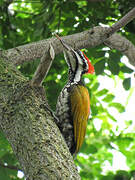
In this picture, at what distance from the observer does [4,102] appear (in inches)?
91.6

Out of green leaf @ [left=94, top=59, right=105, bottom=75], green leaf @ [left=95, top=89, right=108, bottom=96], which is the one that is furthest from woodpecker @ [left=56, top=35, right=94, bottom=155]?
green leaf @ [left=95, top=89, right=108, bottom=96]

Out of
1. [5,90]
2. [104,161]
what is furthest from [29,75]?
[104,161]

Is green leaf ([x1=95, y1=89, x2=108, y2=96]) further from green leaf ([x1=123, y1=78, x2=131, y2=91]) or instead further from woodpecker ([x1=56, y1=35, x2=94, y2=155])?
woodpecker ([x1=56, y1=35, x2=94, y2=155])

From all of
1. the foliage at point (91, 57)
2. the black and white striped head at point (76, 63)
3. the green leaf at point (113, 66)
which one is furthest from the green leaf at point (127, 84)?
the black and white striped head at point (76, 63)

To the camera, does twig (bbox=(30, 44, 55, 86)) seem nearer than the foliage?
Yes

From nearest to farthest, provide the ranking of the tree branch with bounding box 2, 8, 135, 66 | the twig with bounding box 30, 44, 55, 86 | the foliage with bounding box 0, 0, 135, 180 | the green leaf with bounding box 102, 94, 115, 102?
the twig with bounding box 30, 44, 55, 86
the tree branch with bounding box 2, 8, 135, 66
the foliage with bounding box 0, 0, 135, 180
the green leaf with bounding box 102, 94, 115, 102

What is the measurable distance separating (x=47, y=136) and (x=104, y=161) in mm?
3751

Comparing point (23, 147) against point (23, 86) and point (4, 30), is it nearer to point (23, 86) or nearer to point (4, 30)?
point (23, 86)

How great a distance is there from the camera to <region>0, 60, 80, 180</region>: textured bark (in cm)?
189

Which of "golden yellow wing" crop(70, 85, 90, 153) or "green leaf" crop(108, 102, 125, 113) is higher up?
"golden yellow wing" crop(70, 85, 90, 153)

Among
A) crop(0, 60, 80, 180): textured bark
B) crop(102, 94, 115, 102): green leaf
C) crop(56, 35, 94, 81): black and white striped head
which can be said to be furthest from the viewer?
crop(102, 94, 115, 102): green leaf

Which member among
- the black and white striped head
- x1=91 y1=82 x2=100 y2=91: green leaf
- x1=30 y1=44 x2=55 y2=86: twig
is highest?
x1=30 y1=44 x2=55 y2=86: twig

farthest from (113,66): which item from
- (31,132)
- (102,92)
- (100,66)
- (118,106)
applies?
(31,132)

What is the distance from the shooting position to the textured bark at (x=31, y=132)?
189 centimetres
